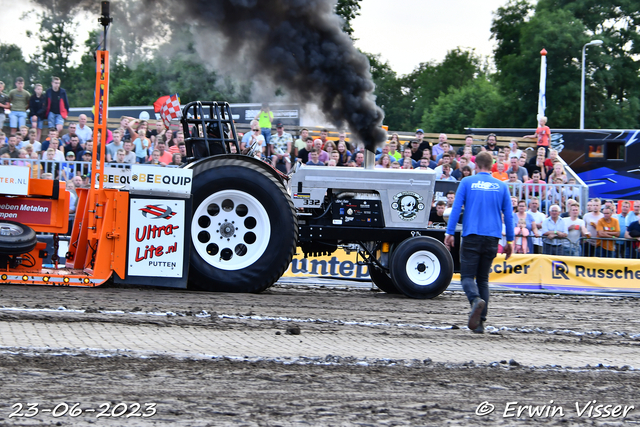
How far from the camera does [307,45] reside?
10.1 meters

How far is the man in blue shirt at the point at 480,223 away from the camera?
7.45 meters

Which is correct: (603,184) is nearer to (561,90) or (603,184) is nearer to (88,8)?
(88,8)

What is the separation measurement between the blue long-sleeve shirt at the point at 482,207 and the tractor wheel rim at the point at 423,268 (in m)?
2.23

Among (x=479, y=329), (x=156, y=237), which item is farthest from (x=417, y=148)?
(x=479, y=329)

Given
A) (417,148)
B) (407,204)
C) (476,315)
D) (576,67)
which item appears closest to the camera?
(476,315)

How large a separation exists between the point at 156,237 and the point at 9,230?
5.03 ft

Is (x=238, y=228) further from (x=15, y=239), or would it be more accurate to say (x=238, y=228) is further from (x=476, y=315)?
(x=476, y=315)

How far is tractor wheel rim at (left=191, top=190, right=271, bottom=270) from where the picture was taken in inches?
356

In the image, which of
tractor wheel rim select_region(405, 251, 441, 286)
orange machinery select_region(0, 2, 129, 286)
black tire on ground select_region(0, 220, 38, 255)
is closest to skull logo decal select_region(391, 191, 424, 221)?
tractor wheel rim select_region(405, 251, 441, 286)

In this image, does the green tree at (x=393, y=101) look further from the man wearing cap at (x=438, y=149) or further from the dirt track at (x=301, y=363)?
the dirt track at (x=301, y=363)

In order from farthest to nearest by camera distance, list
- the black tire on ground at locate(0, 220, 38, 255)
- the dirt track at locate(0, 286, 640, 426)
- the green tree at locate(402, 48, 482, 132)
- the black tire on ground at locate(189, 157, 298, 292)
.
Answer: the green tree at locate(402, 48, 482, 132)
the black tire on ground at locate(189, 157, 298, 292)
the black tire on ground at locate(0, 220, 38, 255)
the dirt track at locate(0, 286, 640, 426)

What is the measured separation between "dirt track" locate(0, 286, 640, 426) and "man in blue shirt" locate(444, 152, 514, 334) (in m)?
0.49

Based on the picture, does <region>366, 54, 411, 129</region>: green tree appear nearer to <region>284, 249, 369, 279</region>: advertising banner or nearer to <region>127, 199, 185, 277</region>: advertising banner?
<region>284, 249, 369, 279</region>: advertising banner

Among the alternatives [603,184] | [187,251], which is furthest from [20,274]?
[603,184]
